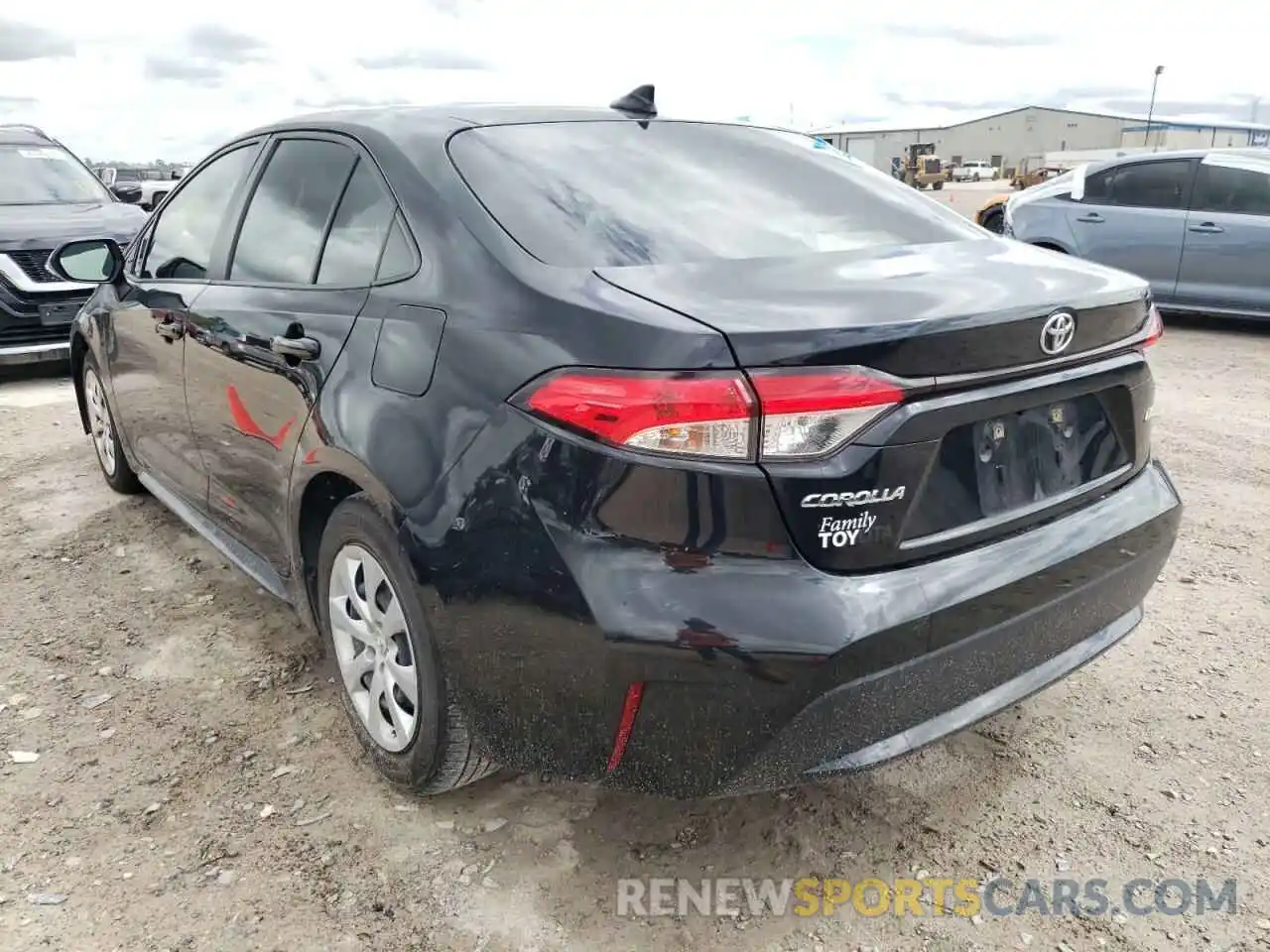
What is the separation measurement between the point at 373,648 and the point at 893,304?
145 cm

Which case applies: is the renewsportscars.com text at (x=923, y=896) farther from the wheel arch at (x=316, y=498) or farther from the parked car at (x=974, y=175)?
the parked car at (x=974, y=175)

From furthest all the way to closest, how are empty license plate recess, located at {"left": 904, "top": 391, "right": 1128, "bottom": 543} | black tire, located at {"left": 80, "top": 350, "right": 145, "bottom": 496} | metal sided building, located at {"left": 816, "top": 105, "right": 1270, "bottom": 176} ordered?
metal sided building, located at {"left": 816, "top": 105, "right": 1270, "bottom": 176} → black tire, located at {"left": 80, "top": 350, "right": 145, "bottom": 496} → empty license plate recess, located at {"left": 904, "top": 391, "right": 1128, "bottom": 543}

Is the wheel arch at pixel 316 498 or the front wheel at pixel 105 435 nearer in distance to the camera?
the wheel arch at pixel 316 498

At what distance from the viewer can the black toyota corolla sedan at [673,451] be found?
5.83 ft

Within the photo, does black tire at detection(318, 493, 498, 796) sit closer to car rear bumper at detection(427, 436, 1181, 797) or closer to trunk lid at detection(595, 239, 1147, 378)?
car rear bumper at detection(427, 436, 1181, 797)

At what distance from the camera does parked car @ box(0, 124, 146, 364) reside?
7.06 meters

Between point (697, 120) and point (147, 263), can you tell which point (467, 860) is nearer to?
point (697, 120)

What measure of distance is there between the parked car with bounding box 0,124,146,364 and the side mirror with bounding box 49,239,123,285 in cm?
235

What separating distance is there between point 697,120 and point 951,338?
1.36 metres

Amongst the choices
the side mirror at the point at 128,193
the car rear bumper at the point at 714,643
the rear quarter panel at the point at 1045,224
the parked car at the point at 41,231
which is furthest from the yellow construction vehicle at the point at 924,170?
the car rear bumper at the point at 714,643

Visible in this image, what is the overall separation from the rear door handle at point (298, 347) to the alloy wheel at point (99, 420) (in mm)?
2254

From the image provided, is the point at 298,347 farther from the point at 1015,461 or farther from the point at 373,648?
the point at 1015,461

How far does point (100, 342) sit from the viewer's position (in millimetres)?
4223

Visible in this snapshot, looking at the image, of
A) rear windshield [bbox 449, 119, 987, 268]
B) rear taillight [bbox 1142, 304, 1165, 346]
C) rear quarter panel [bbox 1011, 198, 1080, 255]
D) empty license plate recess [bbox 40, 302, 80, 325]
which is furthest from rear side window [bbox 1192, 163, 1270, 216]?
empty license plate recess [bbox 40, 302, 80, 325]
